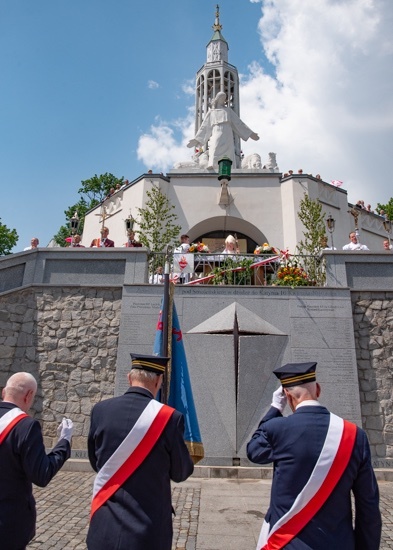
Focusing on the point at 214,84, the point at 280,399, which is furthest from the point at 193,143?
the point at 280,399

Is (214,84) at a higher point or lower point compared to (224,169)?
higher

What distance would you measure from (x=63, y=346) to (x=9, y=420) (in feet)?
23.7

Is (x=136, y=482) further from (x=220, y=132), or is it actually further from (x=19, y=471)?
(x=220, y=132)

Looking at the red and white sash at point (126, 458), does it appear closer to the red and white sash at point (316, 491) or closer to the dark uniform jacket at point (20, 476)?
the dark uniform jacket at point (20, 476)

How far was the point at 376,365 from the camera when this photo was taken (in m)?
9.30

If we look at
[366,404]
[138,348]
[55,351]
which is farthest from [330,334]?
[55,351]

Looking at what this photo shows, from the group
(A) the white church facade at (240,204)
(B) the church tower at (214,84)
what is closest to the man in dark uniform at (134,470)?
(A) the white church facade at (240,204)

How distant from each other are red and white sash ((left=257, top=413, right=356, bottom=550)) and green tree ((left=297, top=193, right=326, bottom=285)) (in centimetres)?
810

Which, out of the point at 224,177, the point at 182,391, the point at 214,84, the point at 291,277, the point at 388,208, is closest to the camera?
the point at 182,391

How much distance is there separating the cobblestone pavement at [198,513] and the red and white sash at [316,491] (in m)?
2.41

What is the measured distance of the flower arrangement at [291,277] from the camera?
32.6 ft

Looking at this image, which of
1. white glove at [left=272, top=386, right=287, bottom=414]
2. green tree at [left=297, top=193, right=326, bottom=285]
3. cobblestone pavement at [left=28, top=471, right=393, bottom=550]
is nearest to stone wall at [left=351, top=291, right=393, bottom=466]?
green tree at [left=297, top=193, right=326, bottom=285]

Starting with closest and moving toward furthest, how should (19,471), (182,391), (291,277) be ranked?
1. (19,471)
2. (182,391)
3. (291,277)

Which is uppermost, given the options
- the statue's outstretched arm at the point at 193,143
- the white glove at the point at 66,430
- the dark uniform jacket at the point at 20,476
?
the statue's outstretched arm at the point at 193,143
